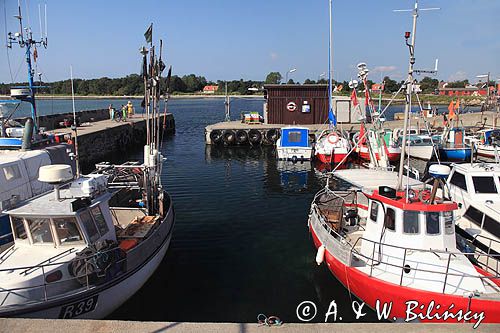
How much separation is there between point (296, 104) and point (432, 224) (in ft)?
126

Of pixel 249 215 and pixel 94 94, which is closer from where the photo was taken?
pixel 249 215

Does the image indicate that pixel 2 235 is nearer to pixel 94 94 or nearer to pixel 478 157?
pixel 478 157

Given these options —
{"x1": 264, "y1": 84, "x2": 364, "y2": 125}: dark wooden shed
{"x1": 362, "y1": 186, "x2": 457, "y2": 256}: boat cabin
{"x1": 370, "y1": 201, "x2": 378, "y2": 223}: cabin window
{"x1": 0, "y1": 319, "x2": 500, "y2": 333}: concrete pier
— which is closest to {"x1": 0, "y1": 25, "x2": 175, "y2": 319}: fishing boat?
{"x1": 0, "y1": 319, "x2": 500, "y2": 333}: concrete pier

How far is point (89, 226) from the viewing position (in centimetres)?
1031

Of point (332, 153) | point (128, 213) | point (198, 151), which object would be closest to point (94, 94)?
point (198, 151)

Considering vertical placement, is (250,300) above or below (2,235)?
below

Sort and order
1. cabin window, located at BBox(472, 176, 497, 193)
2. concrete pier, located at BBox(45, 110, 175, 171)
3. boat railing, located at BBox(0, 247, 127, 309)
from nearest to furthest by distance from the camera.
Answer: boat railing, located at BBox(0, 247, 127, 309) < cabin window, located at BBox(472, 176, 497, 193) < concrete pier, located at BBox(45, 110, 175, 171)

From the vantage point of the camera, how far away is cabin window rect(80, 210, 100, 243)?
1012 centimetres

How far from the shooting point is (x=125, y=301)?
11164mm

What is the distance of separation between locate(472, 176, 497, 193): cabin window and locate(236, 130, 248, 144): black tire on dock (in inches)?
1196

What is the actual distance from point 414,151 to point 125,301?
3065 cm

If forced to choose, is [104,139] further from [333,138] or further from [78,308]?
[78,308]

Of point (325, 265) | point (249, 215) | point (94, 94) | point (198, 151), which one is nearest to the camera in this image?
point (325, 265)

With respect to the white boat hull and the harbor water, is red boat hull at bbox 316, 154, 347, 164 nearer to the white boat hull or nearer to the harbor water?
the white boat hull
